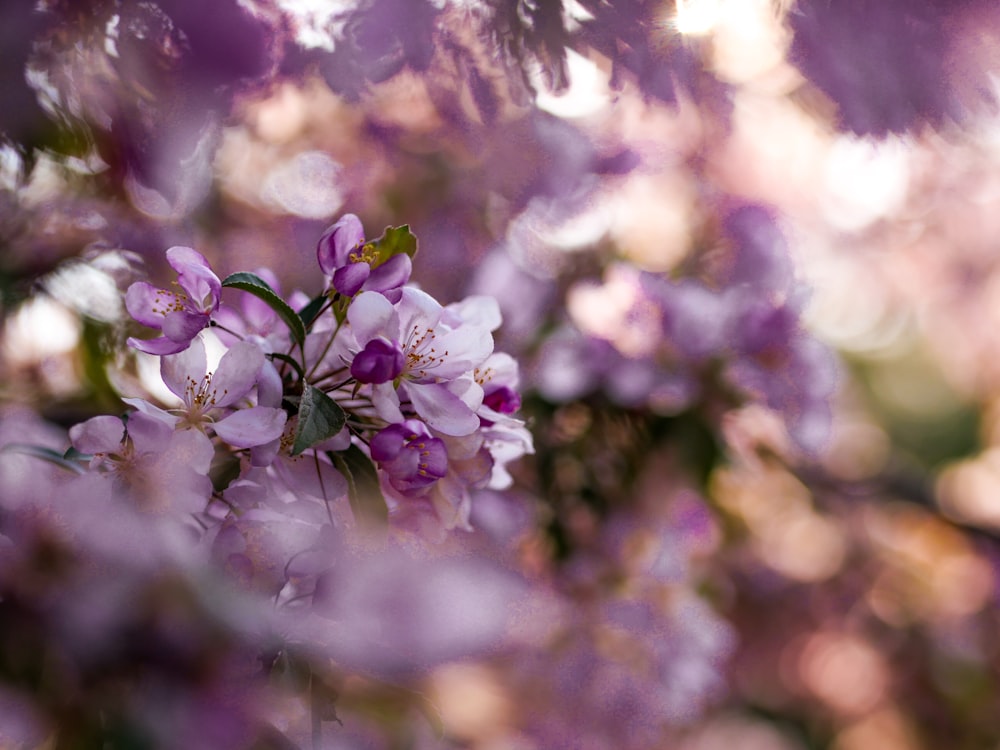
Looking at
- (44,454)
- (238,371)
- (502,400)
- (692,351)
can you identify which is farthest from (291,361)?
(692,351)

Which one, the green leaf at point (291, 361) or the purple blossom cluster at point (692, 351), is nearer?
the green leaf at point (291, 361)

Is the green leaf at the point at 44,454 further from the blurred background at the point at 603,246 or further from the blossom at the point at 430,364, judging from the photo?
the blossom at the point at 430,364

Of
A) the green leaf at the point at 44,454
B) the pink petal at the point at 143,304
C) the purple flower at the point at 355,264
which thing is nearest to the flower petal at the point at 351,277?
the purple flower at the point at 355,264

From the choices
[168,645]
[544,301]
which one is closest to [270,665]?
[168,645]

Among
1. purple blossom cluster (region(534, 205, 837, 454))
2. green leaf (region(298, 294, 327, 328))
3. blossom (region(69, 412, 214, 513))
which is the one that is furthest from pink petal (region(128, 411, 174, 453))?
purple blossom cluster (region(534, 205, 837, 454))

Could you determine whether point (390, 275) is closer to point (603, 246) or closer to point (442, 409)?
point (442, 409)

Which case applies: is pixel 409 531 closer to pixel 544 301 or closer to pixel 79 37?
pixel 79 37
